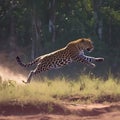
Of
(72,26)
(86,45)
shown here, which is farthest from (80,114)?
(72,26)

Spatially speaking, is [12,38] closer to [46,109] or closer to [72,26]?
[72,26]

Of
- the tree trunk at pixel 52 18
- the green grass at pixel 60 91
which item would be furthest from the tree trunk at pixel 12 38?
the green grass at pixel 60 91

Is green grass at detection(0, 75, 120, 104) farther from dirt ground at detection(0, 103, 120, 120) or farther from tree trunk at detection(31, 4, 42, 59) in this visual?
tree trunk at detection(31, 4, 42, 59)

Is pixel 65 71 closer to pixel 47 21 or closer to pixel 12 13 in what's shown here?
pixel 47 21

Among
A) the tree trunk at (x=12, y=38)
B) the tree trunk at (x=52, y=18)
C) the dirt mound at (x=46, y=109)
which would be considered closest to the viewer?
the dirt mound at (x=46, y=109)

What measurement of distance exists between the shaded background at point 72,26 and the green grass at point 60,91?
595cm

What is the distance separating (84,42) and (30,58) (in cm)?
833

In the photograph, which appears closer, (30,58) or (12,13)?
(30,58)

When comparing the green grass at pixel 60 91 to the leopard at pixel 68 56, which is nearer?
the green grass at pixel 60 91

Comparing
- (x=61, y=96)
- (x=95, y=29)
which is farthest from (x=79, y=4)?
(x=61, y=96)

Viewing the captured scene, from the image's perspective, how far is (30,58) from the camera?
21391 millimetres

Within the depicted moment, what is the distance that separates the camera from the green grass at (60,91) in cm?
1091

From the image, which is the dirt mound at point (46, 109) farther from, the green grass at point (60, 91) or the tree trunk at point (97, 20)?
the tree trunk at point (97, 20)

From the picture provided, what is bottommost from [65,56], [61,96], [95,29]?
[61,96]
